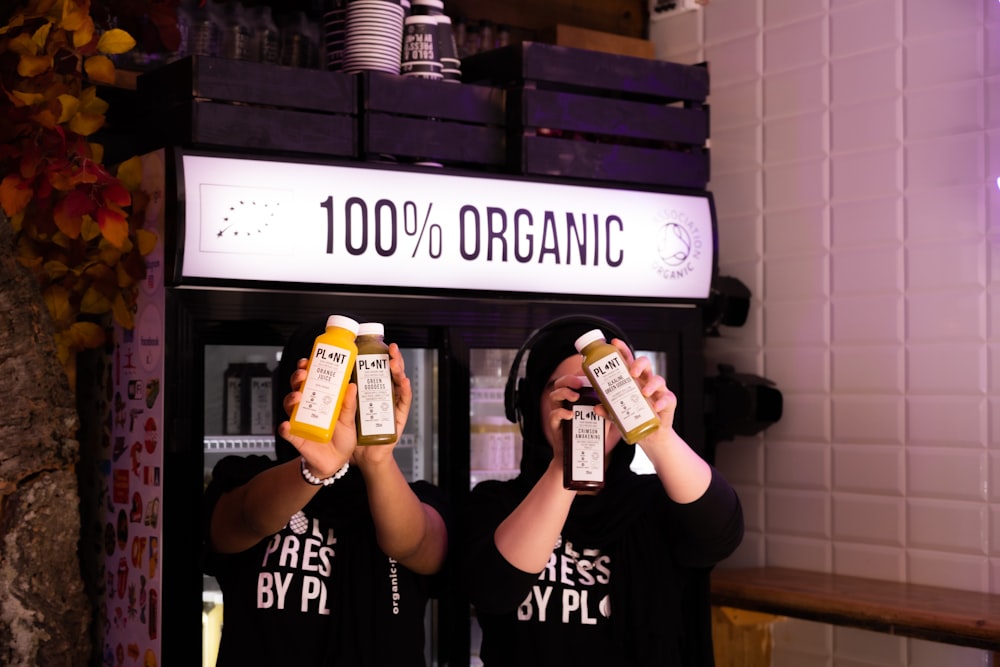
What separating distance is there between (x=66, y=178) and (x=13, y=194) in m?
0.12

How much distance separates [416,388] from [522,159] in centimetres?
68

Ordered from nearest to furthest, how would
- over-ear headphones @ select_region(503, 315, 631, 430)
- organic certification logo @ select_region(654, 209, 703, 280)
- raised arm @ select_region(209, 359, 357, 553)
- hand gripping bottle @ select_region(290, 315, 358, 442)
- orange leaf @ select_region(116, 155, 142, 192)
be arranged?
hand gripping bottle @ select_region(290, 315, 358, 442)
raised arm @ select_region(209, 359, 357, 553)
over-ear headphones @ select_region(503, 315, 631, 430)
orange leaf @ select_region(116, 155, 142, 192)
organic certification logo @ select_region(654, 209, 703, 280)

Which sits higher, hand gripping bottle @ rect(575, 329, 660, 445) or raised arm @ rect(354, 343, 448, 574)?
hand gripping bottle @ rect(575, 329, 660, 445)

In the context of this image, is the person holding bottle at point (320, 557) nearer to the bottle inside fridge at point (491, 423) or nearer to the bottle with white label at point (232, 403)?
the bottle with white label at point (232, 403)

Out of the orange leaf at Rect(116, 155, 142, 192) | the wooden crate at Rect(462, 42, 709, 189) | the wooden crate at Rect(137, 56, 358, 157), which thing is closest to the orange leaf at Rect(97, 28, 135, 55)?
the wooden crate at Rect(137, 56, 358, 157)

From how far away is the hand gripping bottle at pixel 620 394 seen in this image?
5.98 feet

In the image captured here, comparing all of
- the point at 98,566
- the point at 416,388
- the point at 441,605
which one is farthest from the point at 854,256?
the point at 98,566

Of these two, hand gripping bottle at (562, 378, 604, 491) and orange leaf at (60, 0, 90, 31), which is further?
orange leaf at (60, 0, 90, 31)

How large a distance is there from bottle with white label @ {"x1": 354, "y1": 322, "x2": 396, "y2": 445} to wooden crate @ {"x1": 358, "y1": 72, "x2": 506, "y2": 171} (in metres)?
1.00

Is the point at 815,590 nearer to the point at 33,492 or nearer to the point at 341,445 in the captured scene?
the point at 341,445

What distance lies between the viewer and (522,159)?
2.90 meters

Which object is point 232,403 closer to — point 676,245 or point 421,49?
point 421,49

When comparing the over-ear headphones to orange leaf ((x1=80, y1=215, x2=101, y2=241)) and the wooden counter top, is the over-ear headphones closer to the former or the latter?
orange leaf ((x1=80, y1=215, x2=101, y2=241))

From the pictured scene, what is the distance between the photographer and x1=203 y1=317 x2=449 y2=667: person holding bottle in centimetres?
202
